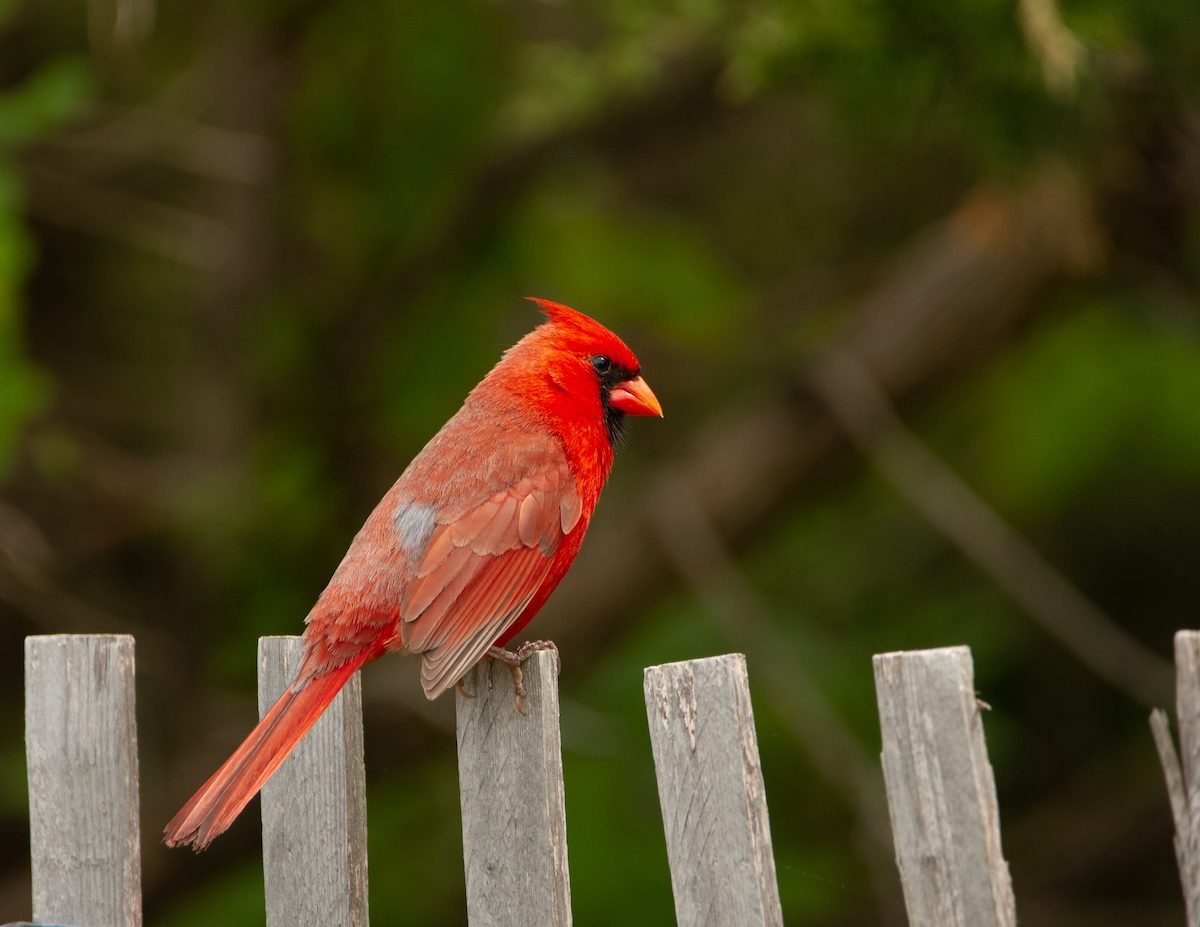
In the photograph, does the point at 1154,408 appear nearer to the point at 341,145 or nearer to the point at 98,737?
the point at 341,145

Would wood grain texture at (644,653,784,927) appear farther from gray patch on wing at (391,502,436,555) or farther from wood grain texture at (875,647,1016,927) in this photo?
gray patch on wing at (391,502,436,555)

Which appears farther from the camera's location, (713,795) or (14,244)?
(14,244)

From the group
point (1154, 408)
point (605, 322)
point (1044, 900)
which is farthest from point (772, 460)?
point (1044, 900)

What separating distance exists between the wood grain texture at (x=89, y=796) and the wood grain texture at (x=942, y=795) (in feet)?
3.74

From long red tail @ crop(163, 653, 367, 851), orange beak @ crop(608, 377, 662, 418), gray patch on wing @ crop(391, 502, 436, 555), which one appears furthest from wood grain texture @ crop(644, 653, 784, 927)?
orange beak @ crop(608, 377, 662, 418)

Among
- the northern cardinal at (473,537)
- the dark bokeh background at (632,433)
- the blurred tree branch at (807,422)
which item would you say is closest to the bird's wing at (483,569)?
the northern cardinal at (473,537)

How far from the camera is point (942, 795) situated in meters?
1.99

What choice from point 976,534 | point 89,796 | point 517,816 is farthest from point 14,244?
point 976,534

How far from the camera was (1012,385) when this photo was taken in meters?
6.73

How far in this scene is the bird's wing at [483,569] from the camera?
300cm

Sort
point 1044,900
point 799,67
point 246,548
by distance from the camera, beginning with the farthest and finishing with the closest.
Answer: point 1044,900 < point 246,548 < point 799,67

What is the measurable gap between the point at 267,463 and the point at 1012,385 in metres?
3.02

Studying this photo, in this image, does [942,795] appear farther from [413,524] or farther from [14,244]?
[14,244]

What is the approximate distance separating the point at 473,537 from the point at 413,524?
13 centimetres
